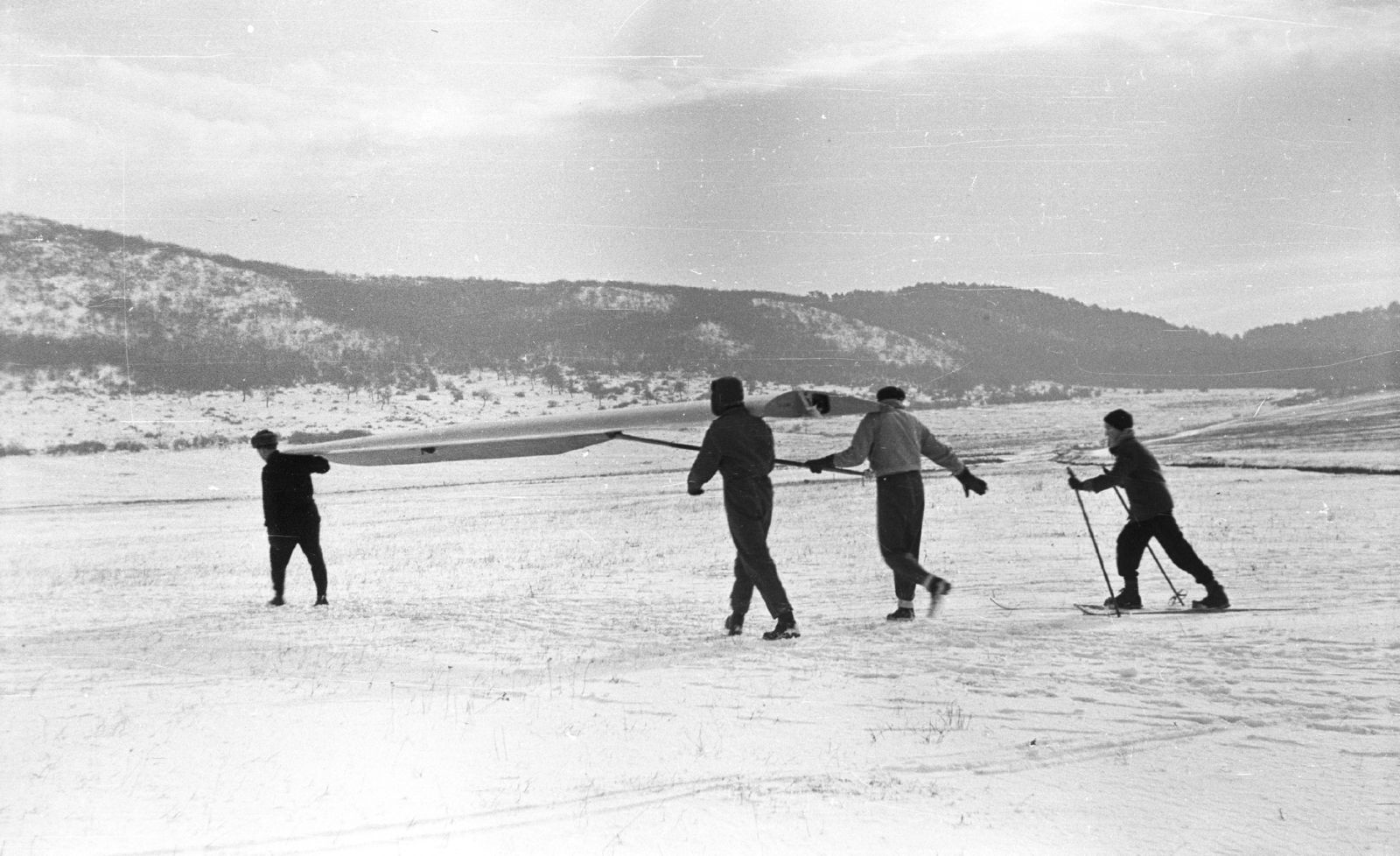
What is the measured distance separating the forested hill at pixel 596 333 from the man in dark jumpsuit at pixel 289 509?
94.7ft

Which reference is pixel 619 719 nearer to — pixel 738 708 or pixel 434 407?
pixel 738 708

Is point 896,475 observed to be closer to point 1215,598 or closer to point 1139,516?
point 1139,516

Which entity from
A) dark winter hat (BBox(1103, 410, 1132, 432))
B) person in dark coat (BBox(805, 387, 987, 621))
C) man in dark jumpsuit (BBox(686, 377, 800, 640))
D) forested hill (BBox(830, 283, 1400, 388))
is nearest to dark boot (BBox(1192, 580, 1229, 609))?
dark winter hat (BBox(1103, 410, 1132, 432))

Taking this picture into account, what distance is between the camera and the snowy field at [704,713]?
4.10 metres

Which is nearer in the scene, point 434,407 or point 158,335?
point 434,407

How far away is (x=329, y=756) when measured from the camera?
15.8 feet

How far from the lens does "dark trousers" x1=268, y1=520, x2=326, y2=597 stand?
376 inches

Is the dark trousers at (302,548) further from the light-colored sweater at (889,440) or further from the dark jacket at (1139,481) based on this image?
the dark jacket at (1139,481)

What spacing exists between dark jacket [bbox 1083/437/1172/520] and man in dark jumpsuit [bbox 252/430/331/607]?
679 centimetres

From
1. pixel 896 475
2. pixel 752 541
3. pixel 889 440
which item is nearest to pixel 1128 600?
pixel 896 475

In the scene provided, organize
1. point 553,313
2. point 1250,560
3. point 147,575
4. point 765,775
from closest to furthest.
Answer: point 765,775, point 1250,560, point 147,575, point 553,313

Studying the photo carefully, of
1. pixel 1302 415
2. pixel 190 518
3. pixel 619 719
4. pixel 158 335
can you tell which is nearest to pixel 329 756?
pixel 619 719

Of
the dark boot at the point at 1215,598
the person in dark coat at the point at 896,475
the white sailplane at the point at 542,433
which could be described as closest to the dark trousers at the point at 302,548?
the white sailplane at the point at 542,433

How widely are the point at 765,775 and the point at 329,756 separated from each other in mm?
2041
